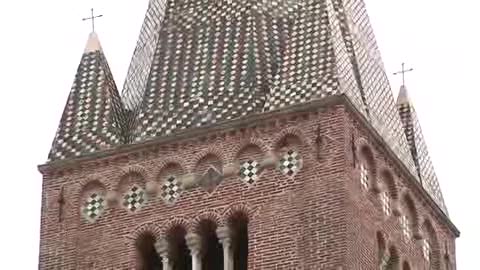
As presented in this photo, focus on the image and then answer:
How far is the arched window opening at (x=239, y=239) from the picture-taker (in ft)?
108

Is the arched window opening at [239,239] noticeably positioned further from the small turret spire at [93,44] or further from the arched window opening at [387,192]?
the small turret spire at [93,44]

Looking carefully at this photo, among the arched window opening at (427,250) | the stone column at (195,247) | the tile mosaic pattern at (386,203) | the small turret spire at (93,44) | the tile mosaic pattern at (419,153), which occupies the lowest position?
the stone column at (195,247)

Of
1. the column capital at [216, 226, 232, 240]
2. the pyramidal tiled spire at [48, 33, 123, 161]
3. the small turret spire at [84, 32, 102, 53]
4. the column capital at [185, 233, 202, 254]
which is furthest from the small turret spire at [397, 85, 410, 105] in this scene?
the column capital at [185, 233, 202, 254]

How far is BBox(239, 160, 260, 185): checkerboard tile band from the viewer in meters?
33.0

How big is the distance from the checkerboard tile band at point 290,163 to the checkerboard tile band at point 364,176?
3.70ft

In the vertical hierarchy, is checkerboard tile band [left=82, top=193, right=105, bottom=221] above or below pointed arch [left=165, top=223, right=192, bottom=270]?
above

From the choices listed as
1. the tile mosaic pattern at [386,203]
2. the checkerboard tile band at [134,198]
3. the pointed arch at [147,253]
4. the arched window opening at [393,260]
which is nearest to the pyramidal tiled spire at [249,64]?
the checkerboard tile band at [134,198]

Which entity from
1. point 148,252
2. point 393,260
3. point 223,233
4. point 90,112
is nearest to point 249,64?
point 90,112

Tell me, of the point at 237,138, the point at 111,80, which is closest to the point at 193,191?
the point at 237,138

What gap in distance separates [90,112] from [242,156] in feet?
11.3

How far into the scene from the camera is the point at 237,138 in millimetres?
33469

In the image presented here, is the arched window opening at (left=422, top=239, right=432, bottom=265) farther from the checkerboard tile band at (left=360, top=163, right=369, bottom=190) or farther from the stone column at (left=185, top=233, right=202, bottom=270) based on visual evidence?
the stone column at (left=185, top=233, right=202, bottom=270)

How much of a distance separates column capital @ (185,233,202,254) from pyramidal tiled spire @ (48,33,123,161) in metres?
2.61

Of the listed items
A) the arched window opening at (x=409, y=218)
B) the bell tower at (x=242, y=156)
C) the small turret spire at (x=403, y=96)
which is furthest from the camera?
the small turret spire at (x=403, y=96)
